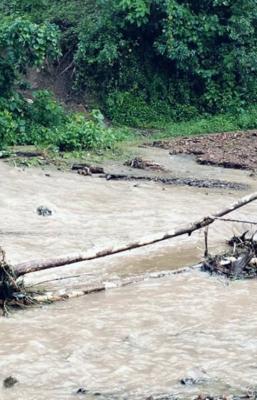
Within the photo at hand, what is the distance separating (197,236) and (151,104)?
1279 cm

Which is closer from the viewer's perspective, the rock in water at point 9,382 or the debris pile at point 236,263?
the rock in water at point 9,382

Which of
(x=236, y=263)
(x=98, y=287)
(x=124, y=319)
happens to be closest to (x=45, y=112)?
(x=236, y=263)

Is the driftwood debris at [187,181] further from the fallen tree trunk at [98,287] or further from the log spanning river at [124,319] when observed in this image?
the fallen tree trunk at [98,287]

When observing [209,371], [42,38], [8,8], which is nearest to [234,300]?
[209,371]

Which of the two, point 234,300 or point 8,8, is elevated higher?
point 8,8

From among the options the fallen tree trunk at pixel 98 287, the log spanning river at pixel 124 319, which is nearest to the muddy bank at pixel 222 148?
the log spanning river at pixel 124 319

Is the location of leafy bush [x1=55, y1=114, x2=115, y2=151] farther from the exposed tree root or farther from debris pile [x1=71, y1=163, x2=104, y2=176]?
the exposed tree root

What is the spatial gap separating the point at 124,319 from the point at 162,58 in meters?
16.4

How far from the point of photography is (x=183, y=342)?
19.4 feet

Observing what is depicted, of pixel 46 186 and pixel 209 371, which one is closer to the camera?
pixel 209 371

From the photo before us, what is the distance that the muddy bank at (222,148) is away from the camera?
1514 cm

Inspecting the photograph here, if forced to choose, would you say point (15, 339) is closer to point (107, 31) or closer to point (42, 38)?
point (42, 38)

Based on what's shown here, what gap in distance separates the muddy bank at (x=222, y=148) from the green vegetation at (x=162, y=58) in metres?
1.79

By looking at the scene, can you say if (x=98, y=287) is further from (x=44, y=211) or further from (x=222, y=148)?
(x=222, y=148)
